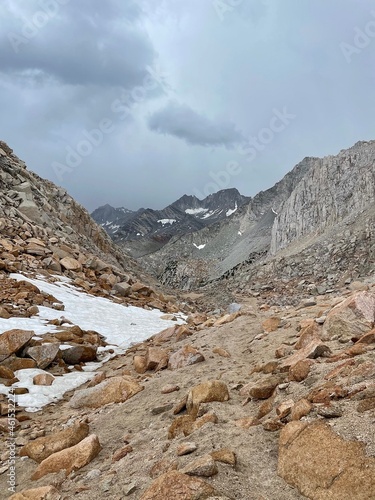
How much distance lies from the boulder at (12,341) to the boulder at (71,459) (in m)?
4.68

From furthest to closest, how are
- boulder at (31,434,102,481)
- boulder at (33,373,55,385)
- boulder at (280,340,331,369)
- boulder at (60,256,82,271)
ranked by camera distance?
boulder at (60,256,82,271) → boulder at (33,373,55,385) → boulder at (280,340,331,369) → boulder at (31,434,102,481)

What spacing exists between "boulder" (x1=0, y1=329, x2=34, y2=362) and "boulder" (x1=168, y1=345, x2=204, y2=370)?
3.70 metres

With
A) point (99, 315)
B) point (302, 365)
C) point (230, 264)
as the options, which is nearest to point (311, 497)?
point (302, 365)

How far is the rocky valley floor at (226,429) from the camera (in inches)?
120

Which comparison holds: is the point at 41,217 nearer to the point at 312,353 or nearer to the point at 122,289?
the point at 122,289

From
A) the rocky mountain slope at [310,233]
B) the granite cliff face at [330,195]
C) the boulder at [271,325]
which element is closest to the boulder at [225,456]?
the boulder at [271,325]

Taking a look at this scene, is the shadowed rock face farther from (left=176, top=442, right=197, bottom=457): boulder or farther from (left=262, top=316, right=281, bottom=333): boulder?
(left=176, top=442, right=197, bottom=457): boulder

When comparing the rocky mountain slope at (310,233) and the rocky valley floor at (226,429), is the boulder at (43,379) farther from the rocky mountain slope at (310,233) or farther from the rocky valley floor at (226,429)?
the rocky mountain slope at (310,233)

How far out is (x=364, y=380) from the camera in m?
4.03

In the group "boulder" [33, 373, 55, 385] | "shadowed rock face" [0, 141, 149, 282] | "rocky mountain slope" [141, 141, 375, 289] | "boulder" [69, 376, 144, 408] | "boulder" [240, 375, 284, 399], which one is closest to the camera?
"boulder" [240, 375, 284, 399]

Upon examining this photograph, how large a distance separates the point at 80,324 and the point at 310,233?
156ft

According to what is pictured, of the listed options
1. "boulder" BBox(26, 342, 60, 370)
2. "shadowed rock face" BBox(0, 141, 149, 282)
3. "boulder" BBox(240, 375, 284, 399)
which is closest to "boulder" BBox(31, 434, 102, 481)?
"boulder" BBox(240, 375, 284, 399)

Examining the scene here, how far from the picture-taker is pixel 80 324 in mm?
12055

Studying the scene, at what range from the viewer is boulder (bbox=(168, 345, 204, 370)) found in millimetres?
7910
